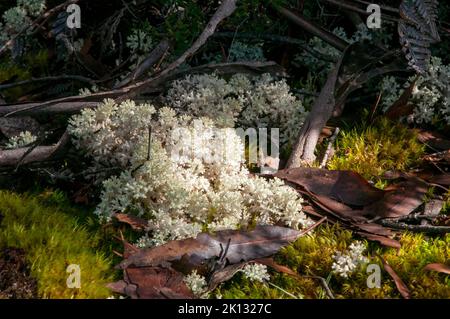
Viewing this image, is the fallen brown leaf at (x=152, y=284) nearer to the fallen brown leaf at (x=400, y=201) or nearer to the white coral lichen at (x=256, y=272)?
the white coral lichen at (x=256, y=272)

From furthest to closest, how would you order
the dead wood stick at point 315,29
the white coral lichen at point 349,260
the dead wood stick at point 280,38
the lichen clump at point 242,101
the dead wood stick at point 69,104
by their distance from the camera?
the dead wood stick at point 280,38
the dead wood stick at point 315,29
the lichen clump at point 242,101
the dead wood stick at point 69,104
the white coral lichen at point 349,260

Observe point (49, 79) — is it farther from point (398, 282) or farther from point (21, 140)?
point (398, 282)

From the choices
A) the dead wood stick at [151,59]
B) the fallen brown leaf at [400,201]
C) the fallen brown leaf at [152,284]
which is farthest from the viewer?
the dead wood stick at [151,59]

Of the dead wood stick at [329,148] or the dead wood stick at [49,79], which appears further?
the dead wood stick at [49,79]

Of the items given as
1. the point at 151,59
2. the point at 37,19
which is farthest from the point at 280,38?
the point at 37,19

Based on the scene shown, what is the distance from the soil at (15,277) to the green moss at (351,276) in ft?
3.22

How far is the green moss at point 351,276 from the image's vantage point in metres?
3.21

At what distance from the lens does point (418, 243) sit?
3.52 metres

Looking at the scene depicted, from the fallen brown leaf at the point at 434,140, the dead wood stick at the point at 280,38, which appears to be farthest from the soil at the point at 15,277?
the fallen brown leaf at the point at 434,140

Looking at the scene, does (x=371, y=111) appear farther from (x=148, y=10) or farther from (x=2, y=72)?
(x=2, y=72)

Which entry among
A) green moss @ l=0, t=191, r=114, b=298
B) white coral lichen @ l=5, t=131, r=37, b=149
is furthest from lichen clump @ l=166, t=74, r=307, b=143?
green moss @ l=0, t=191, r=114, b=298

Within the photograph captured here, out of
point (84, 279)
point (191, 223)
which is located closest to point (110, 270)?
point (84, 279)

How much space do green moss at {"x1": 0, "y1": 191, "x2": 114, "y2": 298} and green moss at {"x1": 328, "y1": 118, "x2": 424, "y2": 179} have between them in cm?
169

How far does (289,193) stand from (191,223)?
61 centimetres
